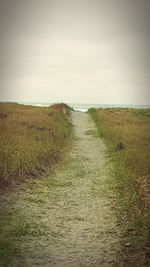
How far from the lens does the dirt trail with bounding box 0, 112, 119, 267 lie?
984 cm

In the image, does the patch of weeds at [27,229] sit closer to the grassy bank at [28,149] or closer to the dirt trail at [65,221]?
the dirt trail at [65,221]

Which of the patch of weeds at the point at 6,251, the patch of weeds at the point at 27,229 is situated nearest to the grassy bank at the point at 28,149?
the patch of weeds at the point at 27,229

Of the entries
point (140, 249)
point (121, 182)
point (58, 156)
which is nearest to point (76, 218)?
point (140, 249)

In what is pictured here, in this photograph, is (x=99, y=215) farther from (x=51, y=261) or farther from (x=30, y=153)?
(x=30, y=153)

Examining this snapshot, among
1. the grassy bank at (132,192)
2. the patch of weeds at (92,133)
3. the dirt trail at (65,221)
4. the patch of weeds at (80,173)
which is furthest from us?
the patch of weeds at (92,133)

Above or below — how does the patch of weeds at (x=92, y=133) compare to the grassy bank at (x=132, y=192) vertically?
below

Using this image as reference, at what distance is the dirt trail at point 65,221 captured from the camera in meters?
9.84

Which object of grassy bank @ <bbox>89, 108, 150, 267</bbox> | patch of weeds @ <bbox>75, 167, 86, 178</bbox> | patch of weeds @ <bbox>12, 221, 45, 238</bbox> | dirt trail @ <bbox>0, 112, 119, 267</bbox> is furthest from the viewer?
patch of weeds @ <bbox>75, 167, 86, 178</bbox>

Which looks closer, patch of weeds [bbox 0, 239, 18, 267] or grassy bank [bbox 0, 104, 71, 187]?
patch of weeds [bbox 0, 239, 18, 267]

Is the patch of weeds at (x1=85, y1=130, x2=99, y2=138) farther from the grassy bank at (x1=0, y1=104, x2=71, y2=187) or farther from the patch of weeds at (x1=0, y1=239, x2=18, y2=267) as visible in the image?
the patch of weeds at (x1=0, y1=239, x2=18, y2=267)

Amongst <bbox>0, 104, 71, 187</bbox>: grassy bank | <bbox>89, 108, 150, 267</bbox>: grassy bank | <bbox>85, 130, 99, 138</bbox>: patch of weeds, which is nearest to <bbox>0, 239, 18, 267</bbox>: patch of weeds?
<bbox>89, 108, 150, 267</bbox>: grassy bank

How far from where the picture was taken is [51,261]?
9.53 meters

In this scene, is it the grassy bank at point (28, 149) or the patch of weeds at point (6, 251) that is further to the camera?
the grassy bank at point (28, 149)

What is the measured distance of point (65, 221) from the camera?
41.0 ft
